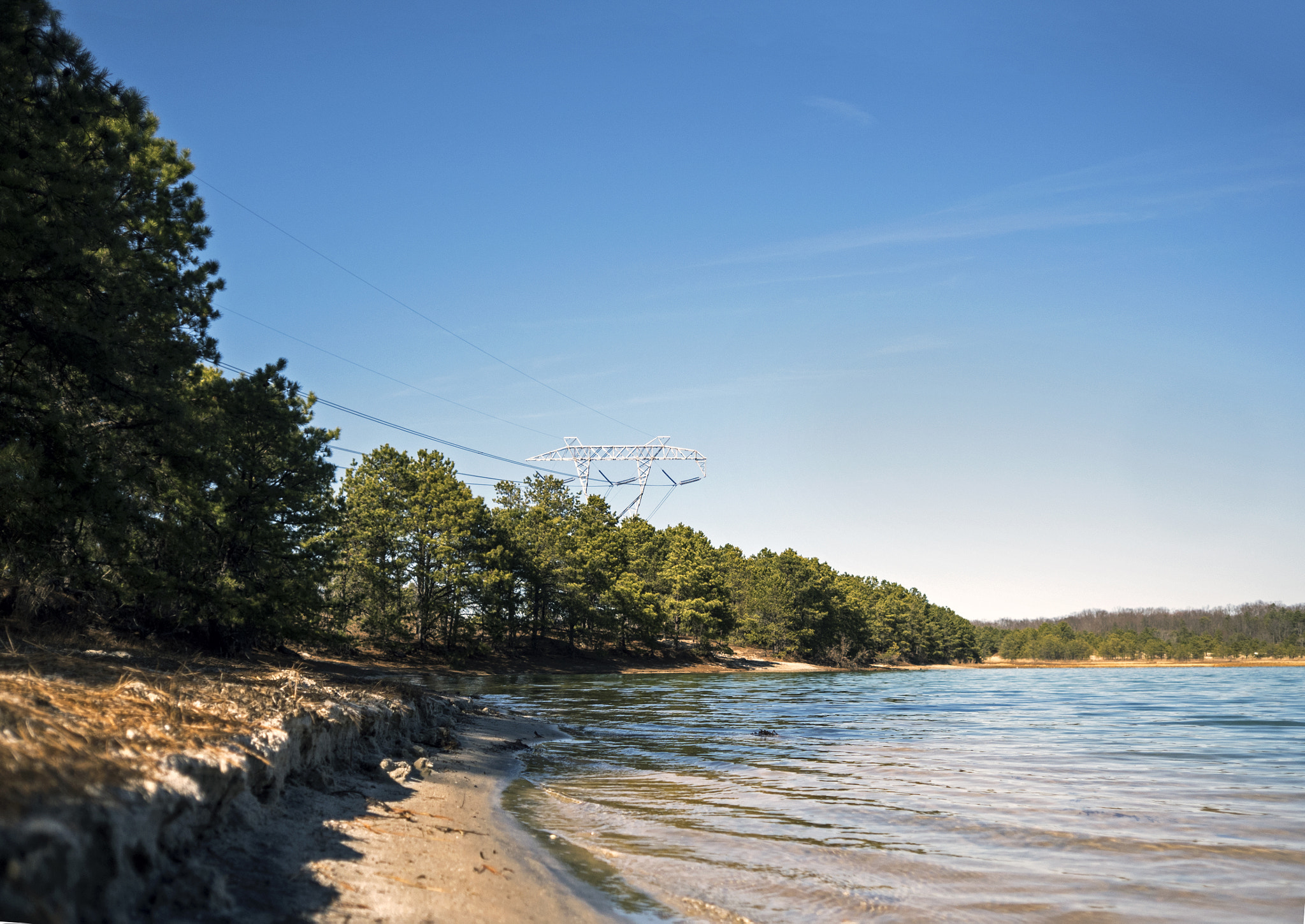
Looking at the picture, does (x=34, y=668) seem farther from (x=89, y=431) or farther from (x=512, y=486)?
(x=512, y=486)

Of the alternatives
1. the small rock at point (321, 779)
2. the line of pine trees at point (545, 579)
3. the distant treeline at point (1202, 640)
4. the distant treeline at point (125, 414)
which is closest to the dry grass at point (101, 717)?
the small rock at point (321, 779)

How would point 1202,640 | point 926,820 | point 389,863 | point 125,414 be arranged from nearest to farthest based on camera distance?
point 389,863 < point 926,820 < point 125,414 < point 1202,640

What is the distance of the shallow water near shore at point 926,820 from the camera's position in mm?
6160

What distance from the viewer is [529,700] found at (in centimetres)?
2889

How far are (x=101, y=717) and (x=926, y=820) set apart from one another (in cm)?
847

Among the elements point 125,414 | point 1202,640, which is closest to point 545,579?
point 125,414

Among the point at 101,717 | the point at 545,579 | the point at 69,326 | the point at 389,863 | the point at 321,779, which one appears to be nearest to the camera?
the point at 101,717

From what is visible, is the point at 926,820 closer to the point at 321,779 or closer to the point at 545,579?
the point at 321,779

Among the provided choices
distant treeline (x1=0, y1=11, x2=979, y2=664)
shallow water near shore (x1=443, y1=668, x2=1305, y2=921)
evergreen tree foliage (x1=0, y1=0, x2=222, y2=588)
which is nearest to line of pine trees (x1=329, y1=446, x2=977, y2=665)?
distant treeline (x1=0, y1=11, x2=979, y2=664)

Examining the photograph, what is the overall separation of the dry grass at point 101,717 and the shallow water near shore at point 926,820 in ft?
10.3

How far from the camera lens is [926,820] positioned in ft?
29.6

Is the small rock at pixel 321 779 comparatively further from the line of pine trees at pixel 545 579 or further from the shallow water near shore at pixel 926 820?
the line of pine trees at pixel 545 579

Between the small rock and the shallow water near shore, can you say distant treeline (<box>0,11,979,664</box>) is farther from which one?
the shallow water near shore

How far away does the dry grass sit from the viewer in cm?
301
